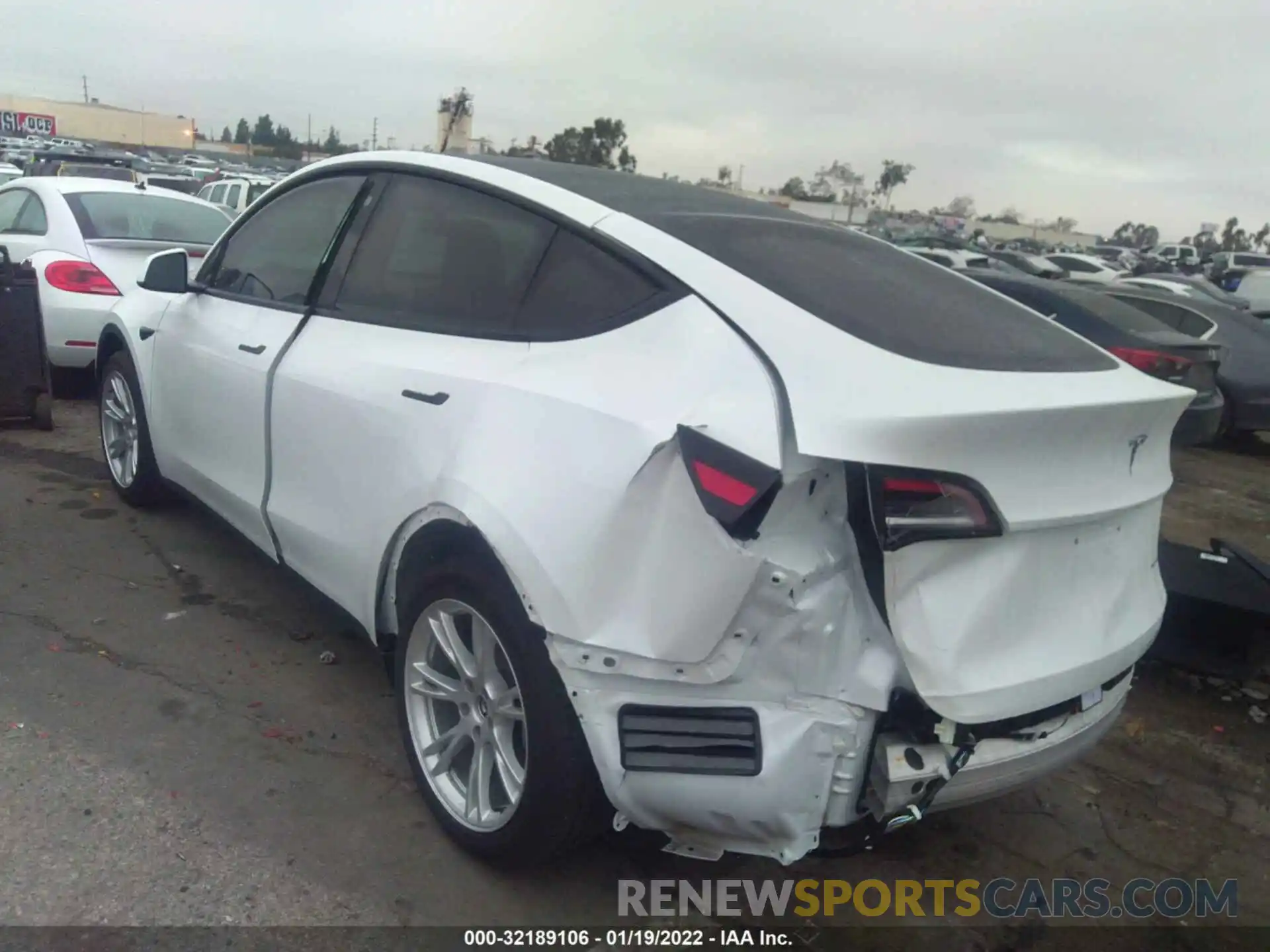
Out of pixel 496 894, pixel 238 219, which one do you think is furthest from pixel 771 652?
pixel 238 219

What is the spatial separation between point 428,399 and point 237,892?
1.32 metres

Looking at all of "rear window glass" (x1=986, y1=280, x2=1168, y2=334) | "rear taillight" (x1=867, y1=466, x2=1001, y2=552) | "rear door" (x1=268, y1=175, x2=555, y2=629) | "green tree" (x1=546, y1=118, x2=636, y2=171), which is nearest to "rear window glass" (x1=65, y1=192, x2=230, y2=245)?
"rear door" (x1=268, y1=175, x2=555, y2=629)

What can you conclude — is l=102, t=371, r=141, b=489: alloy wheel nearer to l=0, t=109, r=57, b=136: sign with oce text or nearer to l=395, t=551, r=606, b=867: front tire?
l=395, t=551, r=606, b=867: front tire

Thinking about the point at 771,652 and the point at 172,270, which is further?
the point at 172,270

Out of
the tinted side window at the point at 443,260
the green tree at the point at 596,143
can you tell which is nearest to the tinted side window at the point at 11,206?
the tinted side window at the point at 443,260

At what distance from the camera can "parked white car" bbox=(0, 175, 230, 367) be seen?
6.91 meters

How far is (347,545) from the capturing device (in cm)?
304

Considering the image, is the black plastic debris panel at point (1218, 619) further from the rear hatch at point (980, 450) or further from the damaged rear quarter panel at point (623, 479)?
the damaged rear quarter panel at point (623, 479)

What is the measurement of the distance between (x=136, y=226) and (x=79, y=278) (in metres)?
0.78

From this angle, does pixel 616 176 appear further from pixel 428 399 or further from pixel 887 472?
pixel 887 472

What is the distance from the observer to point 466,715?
2666 mm

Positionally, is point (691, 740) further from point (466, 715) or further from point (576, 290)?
point (576, 290)

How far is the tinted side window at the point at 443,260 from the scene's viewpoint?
2.75 meters

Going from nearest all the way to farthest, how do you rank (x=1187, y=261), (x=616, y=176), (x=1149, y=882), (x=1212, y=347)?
1. (x=1149, y=882)
2. (x=616, y=176)
3. (x=1212, y=347)
4. (x=1187, y=261)
